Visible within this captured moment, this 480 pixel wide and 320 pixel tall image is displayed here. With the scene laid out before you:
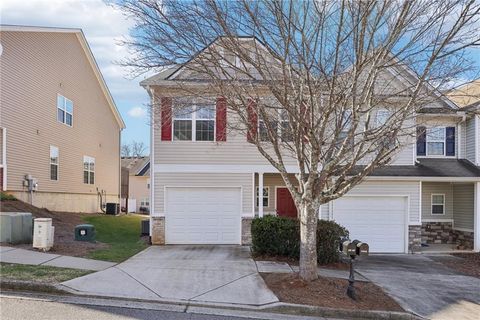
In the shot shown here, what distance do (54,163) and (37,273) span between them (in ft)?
44.8

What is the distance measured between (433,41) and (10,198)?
1491cm

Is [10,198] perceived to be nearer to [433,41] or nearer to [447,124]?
[433,41]

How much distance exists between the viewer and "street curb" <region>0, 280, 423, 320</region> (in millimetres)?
7617

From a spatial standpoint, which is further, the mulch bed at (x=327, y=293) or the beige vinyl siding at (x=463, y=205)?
the beige vinyl siding at (x=463, y=205)

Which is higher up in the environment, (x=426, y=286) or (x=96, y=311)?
(x=96, y=311)

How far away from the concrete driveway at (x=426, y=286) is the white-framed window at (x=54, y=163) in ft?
49.4

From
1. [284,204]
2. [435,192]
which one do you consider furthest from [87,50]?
[435,192]

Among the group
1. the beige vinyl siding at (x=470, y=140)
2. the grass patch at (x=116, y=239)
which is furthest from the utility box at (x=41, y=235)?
the beige vinyl siding at (x=470, y=140)

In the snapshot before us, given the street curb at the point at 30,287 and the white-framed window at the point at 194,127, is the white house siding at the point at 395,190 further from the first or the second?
the street curb at the point at 30,287

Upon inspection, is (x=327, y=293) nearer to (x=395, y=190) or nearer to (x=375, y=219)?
(x=375, y=219)

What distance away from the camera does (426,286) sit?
1025 cm

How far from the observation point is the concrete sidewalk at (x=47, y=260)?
9.66 metres

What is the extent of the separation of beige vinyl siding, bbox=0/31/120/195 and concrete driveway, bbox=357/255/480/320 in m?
14.2

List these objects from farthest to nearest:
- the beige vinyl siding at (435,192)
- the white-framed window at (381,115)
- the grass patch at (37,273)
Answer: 1. the beige vinyl siding at (435,192)
2. the white-framed window at (381,115)
3. the grass patch at (37,273)
